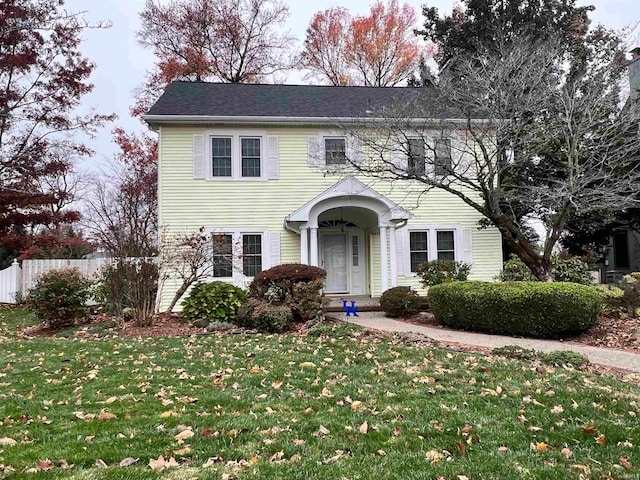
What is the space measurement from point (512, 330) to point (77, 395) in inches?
281

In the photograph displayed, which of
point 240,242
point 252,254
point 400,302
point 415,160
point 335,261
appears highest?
point 415,160

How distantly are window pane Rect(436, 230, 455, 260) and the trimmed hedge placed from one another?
16.1ft

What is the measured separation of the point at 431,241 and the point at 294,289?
5763mm

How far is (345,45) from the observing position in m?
26.4

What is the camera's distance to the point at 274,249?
1381cm

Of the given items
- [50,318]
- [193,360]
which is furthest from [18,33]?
[193,360]

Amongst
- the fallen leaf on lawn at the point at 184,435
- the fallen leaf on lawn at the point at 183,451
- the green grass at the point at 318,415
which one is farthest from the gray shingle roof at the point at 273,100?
the fallen leaf on lawn at the point at 183,451

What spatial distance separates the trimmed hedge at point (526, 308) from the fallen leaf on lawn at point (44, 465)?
7615mm

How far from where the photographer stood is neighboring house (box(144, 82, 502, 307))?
13422 mm

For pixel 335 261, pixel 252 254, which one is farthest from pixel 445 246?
pixel 252 254

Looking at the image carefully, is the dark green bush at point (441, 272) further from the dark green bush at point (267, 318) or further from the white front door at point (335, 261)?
the dark green bush at point (267, 318)

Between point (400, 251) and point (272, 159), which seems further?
point (400, 251)

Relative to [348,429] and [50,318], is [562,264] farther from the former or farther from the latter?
[50,318]

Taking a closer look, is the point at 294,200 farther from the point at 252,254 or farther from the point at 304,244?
the point at 252,254
